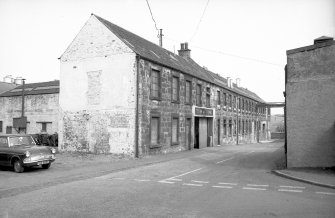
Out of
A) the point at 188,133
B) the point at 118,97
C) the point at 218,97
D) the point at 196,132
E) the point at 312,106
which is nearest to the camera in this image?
the point at 312,106

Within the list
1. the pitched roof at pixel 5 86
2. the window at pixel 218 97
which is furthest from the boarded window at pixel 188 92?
the pitched roof at pixel 5 86

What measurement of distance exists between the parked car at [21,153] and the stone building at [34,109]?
15415 millimetres

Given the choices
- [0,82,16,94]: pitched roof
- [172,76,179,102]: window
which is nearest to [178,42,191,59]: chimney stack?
[172,76,179,102]: window

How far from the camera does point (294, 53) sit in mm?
14148

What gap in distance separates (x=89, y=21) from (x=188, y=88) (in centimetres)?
959

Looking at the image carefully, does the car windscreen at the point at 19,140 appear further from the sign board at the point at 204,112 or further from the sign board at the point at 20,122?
the sign board at the point at 204,112

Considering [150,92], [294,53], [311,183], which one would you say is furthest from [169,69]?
[311,183]

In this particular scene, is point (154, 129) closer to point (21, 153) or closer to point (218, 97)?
point (21, 153)

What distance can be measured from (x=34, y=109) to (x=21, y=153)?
19.3m

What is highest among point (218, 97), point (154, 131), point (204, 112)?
point (218, 97)

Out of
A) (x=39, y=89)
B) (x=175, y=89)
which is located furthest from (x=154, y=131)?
(x=39, y=89)

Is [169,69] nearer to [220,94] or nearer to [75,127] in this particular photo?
[75,127]

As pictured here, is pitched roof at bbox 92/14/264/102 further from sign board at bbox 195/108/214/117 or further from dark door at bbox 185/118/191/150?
dark door at bbox 185/118/191/150

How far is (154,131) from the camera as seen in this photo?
20.3m
